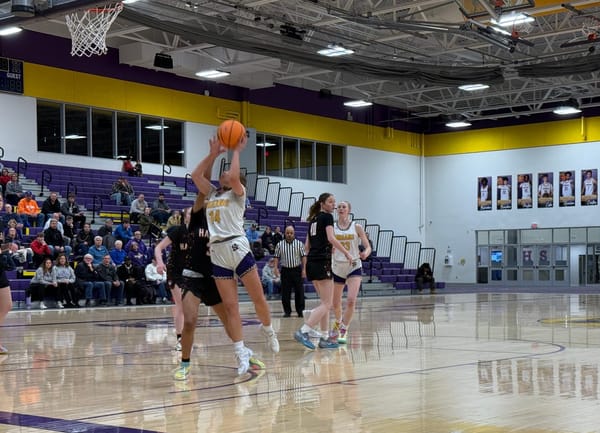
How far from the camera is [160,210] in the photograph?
1037 inches

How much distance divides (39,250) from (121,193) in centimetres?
651

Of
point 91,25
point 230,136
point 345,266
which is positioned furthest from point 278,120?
point 230,136

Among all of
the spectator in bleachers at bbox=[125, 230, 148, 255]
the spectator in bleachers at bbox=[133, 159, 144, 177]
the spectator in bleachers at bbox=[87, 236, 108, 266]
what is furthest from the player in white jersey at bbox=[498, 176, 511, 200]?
the spectator in bleachers at bbox=[87, 236, 108, 266]

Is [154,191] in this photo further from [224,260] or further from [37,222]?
[224,260]

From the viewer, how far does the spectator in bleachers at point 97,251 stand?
21859mm

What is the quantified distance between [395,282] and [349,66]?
39.8ft

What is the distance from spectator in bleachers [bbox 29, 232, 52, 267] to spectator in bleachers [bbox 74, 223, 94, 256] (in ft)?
3.85

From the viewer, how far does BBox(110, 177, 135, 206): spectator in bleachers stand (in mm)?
27094

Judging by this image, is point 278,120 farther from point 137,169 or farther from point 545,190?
point 545,190

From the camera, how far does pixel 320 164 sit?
3725 cm

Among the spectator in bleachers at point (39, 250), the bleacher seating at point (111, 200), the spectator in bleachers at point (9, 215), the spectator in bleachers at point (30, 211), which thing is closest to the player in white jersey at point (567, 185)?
the bleacher seating at point (111, 200)

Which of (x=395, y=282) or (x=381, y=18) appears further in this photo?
(x=395, y=282)

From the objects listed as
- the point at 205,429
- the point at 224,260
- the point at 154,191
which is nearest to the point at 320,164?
the point at 154,191

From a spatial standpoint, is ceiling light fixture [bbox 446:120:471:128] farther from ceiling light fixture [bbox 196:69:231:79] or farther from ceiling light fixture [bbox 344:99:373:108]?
ceiling light fixture [bbox 196:69:231:79]
